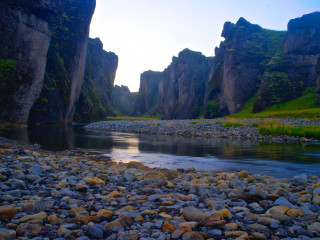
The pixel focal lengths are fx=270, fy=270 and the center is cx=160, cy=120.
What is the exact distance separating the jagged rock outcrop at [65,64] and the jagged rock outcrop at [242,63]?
130 ft

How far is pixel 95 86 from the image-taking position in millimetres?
122875

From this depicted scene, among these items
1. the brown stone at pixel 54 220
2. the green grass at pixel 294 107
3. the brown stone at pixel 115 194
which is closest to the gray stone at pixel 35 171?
the brown stone at pixel 115 194

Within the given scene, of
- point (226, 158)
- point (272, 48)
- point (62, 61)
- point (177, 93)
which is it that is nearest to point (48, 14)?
point (62, 61)

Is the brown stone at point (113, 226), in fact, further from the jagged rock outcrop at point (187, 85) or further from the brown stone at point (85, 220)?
the jagged rock outcrop at point (187, 85)

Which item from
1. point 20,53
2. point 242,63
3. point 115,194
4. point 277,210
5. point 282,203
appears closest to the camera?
point 277,210

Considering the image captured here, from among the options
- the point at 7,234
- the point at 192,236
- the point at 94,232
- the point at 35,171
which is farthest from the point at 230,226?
the point at 35,171

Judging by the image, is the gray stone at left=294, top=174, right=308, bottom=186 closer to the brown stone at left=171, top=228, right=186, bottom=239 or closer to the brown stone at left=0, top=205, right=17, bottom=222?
the brown stone at left=171, top=228, right=186, bottom=239

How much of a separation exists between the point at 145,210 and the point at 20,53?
4759 cm

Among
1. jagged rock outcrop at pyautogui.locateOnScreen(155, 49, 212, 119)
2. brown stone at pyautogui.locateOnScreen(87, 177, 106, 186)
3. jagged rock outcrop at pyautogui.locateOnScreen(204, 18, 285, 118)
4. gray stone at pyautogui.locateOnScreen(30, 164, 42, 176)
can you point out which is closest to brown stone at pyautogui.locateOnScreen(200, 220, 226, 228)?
brown stone at pyautogui.locateOnScreen(87, 177, 106, 186)

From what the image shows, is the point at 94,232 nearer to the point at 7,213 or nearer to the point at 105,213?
the point at 105,213

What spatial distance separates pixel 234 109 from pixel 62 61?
44.9 m

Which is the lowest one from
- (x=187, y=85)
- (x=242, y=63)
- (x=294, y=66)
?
(x=294, y=66)

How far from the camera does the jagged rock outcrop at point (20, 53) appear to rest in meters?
42.6

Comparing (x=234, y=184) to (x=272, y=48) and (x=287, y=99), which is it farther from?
(x=272, y=48)
